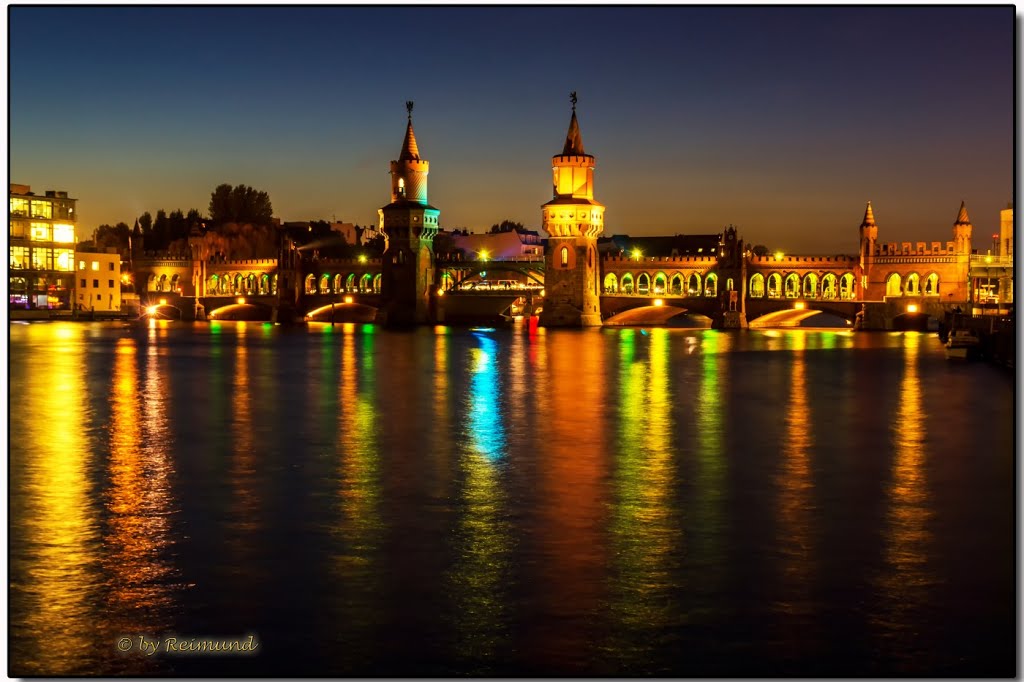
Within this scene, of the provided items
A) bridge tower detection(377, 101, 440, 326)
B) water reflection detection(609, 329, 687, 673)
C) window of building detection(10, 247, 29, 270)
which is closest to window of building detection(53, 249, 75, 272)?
window of building detection(10, 247, 29, 270)

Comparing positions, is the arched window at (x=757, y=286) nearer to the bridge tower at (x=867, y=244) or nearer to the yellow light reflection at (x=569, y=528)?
the bridge tower at (x=867, y=244)

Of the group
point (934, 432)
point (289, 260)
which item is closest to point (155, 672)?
point (934, 432)

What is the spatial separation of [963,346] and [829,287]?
55.7 meters

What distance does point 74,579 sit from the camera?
477 inches

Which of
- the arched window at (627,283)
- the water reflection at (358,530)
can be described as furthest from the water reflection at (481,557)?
the arched window at (627,283)

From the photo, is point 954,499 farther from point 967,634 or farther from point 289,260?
point 289,260

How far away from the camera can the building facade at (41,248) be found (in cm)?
9756

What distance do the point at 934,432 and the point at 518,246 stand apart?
116032mm

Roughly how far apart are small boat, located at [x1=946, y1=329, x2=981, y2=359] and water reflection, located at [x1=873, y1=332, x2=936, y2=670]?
1165 inches

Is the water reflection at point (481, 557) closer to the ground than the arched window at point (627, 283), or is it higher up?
closer to the ground

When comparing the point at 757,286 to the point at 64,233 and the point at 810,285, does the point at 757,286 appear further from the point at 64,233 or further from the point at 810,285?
the point at 64,233

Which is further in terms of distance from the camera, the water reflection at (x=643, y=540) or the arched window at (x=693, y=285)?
the arched window at (x=693, y=285)

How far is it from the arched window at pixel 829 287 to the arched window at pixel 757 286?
15.7ft

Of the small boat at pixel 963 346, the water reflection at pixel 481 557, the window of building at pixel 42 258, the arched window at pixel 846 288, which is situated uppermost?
the window of building at pixel 42 258
